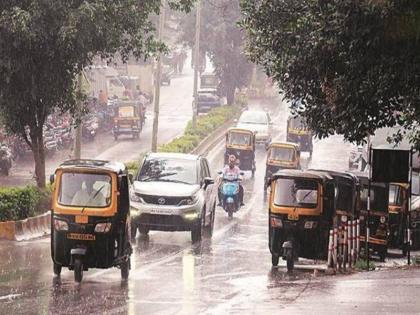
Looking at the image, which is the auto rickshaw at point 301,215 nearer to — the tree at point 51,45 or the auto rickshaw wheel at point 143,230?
the auto rickshaw wheel at point 143,230

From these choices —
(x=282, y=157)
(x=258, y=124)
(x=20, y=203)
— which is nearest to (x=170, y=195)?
(x=20, y=203)

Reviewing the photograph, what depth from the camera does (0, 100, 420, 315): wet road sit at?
15250 millimetres

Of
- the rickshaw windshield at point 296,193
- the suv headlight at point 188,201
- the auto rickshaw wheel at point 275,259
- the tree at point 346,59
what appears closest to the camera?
the tree at point 346,59

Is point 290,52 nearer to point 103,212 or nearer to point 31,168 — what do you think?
point 103,212

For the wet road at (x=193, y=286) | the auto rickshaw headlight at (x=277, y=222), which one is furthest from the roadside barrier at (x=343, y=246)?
the auto rickshaw headlight at (x=277, y=222)

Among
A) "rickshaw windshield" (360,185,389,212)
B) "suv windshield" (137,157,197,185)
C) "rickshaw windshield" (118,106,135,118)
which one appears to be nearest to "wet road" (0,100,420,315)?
"suv windshield" (137,157,197,185)

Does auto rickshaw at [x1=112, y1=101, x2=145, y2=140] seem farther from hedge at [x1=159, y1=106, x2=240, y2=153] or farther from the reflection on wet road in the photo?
the reflection on wet road

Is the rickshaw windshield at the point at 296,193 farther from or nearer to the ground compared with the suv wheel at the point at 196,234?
farther from the ground

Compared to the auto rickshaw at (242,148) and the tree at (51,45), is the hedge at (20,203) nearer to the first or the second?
the tree at (51,45)

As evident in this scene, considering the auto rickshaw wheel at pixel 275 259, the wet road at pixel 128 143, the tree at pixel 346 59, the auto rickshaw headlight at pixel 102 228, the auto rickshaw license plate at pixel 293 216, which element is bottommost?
the wet road at pixel 128 143

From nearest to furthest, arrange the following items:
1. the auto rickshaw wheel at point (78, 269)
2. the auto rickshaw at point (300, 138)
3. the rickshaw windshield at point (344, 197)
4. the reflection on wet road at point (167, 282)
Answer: the reflection on wet road at point (167, 282), the auto rickshaw wheel at point (78, 269), the rickshaw windshield at point (344, 197), the auto rickshaw at point (300, 138)

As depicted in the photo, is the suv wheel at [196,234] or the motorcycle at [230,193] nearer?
the suv wheel at [196,234]

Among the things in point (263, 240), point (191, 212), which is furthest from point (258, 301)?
point (263, 240)

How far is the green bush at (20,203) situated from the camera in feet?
82.1
